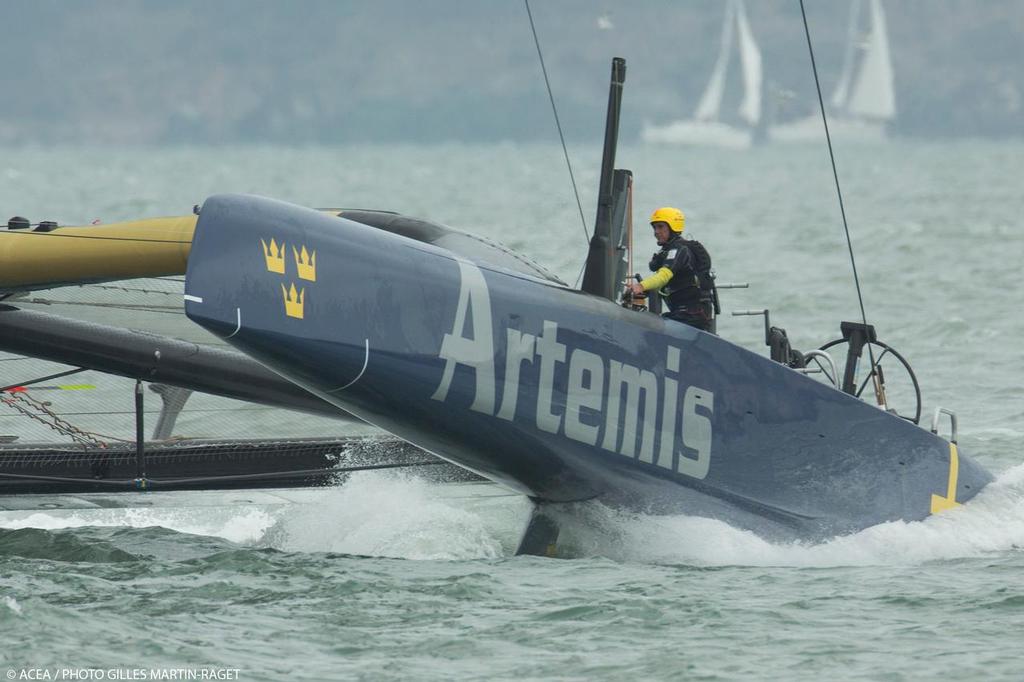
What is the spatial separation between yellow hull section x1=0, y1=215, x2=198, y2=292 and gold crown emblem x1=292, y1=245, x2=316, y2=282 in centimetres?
90

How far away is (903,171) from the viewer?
72375 mm

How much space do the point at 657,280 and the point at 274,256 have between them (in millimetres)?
1805

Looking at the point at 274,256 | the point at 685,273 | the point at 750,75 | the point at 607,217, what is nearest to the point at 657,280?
the point at 685,273

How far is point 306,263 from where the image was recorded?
23.0 ft

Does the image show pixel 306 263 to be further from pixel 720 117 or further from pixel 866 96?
pixel 720 117

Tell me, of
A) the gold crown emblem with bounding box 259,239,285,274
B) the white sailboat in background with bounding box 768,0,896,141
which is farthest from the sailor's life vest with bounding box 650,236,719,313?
the white sailboat in background with bounding box 768,0,896,141

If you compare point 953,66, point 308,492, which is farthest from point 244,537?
point 953,66

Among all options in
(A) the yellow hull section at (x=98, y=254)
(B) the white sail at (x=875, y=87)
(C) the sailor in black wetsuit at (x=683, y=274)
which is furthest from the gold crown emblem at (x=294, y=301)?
(B) the white sail at (x=875, y=87)

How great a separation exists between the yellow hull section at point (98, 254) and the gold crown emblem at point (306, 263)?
2.95 ft

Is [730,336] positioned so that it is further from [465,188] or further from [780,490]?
[465,188]

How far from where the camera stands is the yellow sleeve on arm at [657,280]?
7.86 m

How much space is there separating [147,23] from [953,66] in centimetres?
7371

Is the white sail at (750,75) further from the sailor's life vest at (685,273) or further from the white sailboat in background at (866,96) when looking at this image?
the sailor's life vest at (685,273)

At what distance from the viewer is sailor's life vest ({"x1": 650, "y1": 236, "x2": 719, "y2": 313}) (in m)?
8.05
